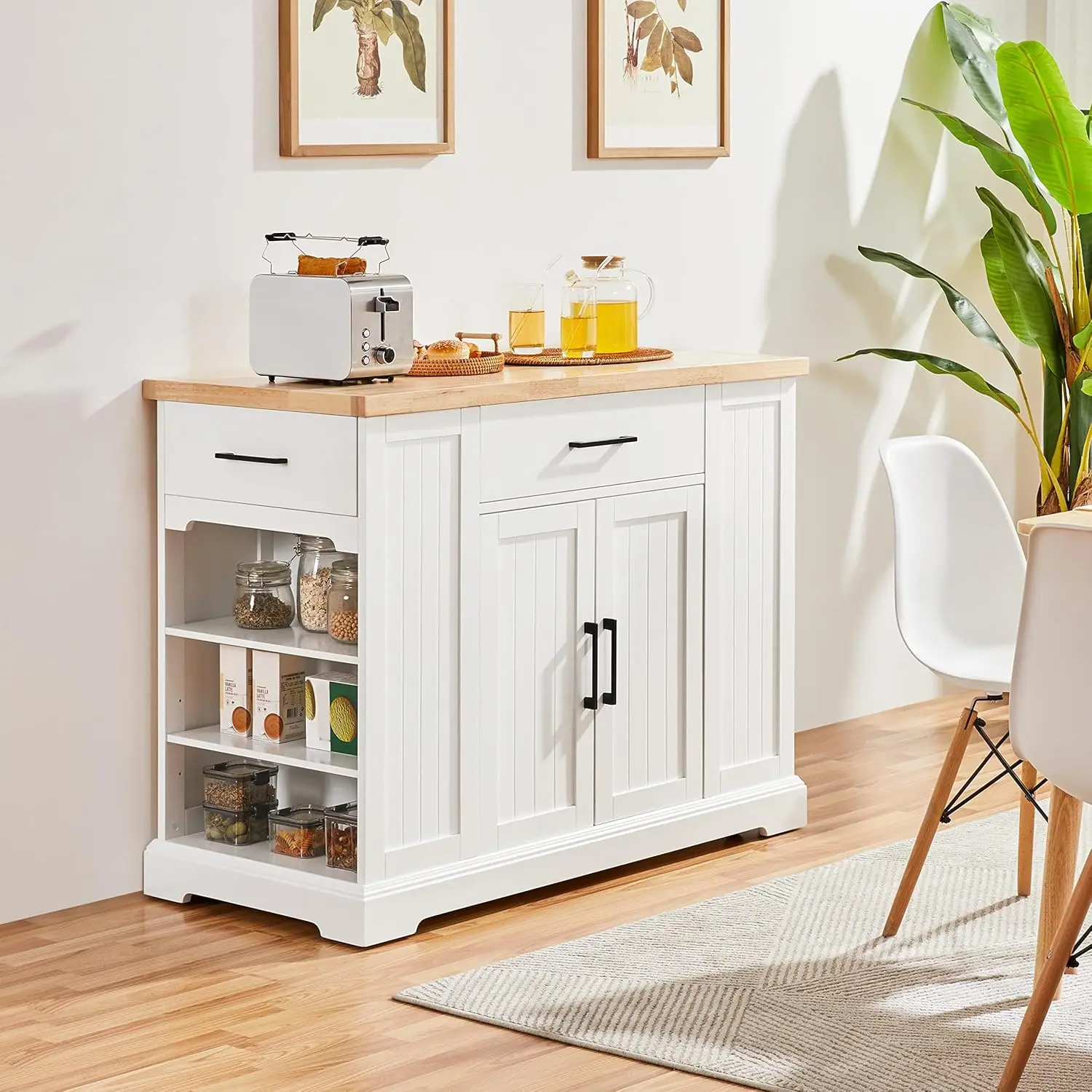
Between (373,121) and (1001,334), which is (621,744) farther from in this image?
(1001,334)

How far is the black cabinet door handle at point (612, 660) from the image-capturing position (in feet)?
11.9

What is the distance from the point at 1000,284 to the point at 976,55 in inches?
24.5

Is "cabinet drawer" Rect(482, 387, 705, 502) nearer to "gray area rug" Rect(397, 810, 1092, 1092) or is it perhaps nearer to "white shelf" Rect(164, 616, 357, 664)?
"white shelf" Rect(164, 616, 357, 664)

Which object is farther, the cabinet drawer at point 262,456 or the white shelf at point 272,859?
the white shelf at point 272,859

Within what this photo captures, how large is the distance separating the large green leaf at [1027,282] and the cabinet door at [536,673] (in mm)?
1764

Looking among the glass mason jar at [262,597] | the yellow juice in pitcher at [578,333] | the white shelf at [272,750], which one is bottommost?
the white shelf at [272,750]

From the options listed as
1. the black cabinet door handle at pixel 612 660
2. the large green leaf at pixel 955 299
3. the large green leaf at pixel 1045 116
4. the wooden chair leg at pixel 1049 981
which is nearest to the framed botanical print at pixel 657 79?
the large green leaf at pixel 955 299

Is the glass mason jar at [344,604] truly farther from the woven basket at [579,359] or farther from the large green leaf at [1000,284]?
the large green leaf at [1000,284]

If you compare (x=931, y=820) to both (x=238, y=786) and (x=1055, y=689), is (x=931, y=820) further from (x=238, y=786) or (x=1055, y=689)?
(x=238, y=786)

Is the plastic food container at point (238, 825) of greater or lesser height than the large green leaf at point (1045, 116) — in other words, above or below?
below

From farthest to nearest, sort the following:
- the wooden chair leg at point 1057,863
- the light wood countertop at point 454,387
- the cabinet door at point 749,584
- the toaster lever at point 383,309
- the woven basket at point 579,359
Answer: the cabinet door at point 749,584 → the woven basket at point 579,359 → the toaster lever at point 383,309 → the light wood countertop at point 454,387 → the wooden chair leg at point 1057,863

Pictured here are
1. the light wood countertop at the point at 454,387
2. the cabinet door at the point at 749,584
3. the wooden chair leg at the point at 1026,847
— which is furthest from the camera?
the cabinet door at the point at 749,584

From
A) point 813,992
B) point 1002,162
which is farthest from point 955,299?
point 813,992

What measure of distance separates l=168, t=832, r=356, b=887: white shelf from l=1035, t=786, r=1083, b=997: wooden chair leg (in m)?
1.15
